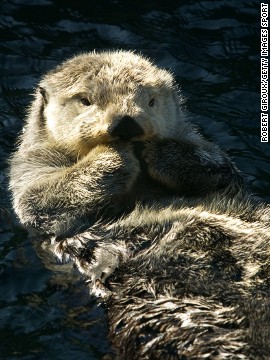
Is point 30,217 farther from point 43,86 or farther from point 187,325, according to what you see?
point 187,325

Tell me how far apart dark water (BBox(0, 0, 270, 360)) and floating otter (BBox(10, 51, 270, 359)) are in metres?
0.58

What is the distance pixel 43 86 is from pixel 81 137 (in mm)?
854

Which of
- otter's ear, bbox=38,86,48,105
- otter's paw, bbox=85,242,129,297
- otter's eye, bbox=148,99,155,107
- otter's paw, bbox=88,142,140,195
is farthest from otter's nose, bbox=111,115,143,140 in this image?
otter's ear, bbox=38,86,48,105

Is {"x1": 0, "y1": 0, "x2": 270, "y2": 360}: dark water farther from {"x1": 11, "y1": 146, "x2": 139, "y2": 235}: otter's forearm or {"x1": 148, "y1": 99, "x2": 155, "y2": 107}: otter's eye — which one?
{"x1": 148, "y1": 99, "x2": 155, "y2": 107}: otter's eye

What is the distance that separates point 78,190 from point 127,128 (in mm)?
611

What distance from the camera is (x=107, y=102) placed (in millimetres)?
5695

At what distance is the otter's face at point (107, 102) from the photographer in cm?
553

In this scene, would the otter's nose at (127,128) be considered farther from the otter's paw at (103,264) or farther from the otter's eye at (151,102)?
the otter's paw at (103,264)

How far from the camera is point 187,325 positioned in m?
4.76

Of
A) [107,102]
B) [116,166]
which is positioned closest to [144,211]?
[116,166]

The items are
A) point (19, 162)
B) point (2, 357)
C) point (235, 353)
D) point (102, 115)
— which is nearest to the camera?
point (235, 353)

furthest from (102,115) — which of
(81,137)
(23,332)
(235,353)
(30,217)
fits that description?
(235,353)

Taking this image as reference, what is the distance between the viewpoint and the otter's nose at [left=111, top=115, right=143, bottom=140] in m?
5.40

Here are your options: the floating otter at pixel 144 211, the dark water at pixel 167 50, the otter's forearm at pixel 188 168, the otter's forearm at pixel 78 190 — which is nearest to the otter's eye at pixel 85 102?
the floating otter at pixel 144 211
